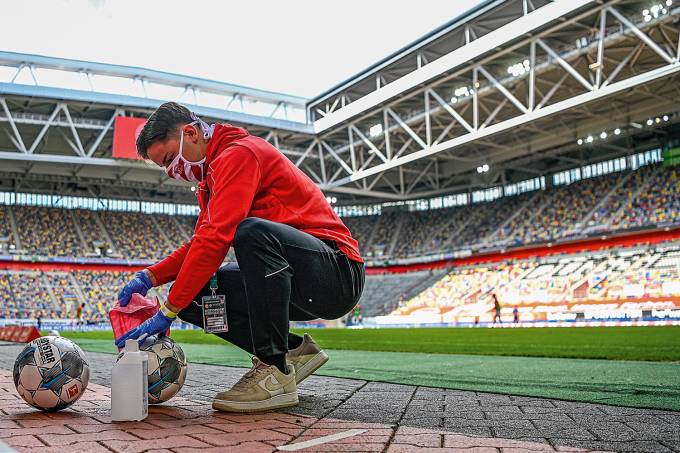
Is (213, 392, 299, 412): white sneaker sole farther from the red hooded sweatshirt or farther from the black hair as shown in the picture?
the black hair

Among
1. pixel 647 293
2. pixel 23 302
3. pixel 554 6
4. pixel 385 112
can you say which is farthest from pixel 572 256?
pixel 23 302

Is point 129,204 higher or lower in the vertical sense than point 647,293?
higher

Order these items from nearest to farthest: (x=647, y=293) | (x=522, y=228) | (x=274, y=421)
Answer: (x=274, y=421) → (x=647, y=293) → (x=522, y=228)

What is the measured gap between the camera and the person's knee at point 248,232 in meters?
2.72

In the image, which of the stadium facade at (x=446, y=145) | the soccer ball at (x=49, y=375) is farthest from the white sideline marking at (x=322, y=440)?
the stadium facade at (x=446, y=145)

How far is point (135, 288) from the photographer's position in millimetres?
3008

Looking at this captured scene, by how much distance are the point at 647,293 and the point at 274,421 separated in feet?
87.6

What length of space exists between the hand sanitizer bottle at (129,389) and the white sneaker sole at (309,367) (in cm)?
89

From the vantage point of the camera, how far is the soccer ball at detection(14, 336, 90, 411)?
2.87 m

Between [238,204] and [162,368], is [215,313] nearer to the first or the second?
[162,368]

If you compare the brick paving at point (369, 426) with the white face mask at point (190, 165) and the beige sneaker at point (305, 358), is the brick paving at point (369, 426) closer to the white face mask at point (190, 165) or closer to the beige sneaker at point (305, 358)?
the beige sneaker at point (305, 358)

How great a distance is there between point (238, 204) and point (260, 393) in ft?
2.97

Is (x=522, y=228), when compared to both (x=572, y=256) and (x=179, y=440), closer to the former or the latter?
(x=572, y=256)

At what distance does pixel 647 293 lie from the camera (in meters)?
25.5
